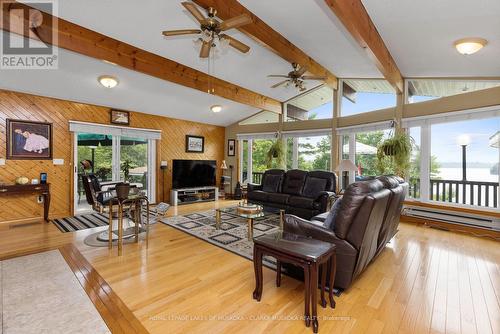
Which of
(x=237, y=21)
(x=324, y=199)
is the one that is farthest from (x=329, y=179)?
(x=237, y=21)

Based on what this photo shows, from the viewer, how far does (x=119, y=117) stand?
19.0 ft

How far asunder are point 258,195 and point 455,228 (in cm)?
375

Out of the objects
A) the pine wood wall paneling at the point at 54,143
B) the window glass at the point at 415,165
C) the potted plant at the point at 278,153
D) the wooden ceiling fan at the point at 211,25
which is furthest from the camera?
the potted plant at the point at 278,153

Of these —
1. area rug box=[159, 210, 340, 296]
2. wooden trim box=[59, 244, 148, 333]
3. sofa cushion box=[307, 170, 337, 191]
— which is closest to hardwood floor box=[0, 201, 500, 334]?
wooden trim box=[59, 244, 148, 333]

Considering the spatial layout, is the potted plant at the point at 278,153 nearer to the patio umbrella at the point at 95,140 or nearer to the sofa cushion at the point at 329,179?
the sofa cushion at the point at 329,179

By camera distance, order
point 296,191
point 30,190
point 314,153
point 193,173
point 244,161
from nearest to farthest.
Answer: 1. point 30,190
2. point 296,191
3. point 314,153
4. point 193,173
5. point 244,161

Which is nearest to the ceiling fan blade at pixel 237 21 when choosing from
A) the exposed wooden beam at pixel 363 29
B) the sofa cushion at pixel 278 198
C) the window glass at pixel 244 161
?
the exposed wooden beam at pixel 363 29

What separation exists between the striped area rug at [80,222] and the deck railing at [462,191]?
20.6 ft

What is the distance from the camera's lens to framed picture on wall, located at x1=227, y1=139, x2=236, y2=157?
816 cm

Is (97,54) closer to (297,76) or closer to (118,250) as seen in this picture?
(118,250)

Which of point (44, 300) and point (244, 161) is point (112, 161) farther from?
point (44, 300)

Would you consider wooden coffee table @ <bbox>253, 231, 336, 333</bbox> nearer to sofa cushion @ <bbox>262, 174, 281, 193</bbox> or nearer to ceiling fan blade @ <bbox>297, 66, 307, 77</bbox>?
ceiling fan blade @ <bbox>297, 66, 307, 77</bbox>

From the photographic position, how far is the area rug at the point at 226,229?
10.8ft

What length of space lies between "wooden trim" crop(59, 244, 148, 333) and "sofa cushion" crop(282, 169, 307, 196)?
13.0 ft
